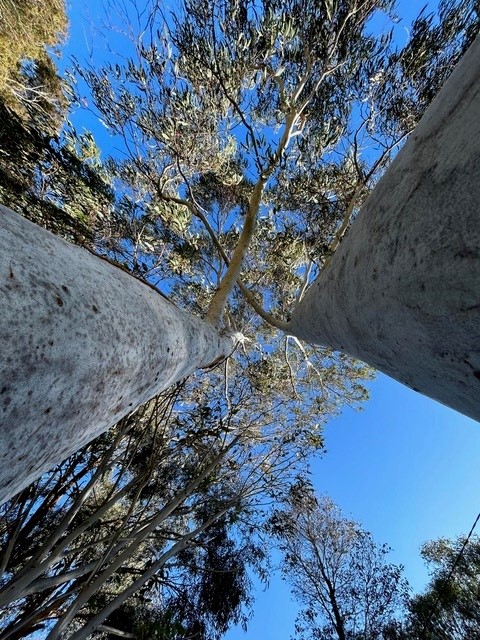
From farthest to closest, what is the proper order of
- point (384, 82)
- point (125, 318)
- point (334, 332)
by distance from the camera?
point (384, 82), point (334, 332), point (125, 318)

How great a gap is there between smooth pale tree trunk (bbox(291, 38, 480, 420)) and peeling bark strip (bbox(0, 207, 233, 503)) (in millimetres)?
736

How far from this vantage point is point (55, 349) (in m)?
0.77

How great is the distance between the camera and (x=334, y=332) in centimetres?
160

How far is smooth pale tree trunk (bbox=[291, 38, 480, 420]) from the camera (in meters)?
0.57

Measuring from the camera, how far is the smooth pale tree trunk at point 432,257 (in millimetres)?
572

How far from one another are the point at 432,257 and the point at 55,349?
2.53 feet

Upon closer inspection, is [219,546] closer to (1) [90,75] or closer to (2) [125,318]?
(2) [125,318]

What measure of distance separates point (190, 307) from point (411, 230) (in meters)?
7.88

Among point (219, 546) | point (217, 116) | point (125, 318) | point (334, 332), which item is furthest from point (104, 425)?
point (217, 116)

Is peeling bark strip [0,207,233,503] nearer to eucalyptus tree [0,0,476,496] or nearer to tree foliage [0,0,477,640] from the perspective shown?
eucalyptus tree [0,0,476,496]

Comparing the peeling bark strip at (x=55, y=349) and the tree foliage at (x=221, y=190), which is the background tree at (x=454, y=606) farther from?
the peeling bark strip at (x=55, y=349)

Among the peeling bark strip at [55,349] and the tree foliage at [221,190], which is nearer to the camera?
the peeling bark strip at [55,349]

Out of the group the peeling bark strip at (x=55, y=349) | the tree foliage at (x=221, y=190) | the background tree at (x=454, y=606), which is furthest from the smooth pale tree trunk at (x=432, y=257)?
the background tree at (x=454, y=606)

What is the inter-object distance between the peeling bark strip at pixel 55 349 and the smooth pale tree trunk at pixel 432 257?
0.74 metres
